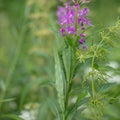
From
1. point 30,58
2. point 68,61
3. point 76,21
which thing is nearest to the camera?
point 76,21

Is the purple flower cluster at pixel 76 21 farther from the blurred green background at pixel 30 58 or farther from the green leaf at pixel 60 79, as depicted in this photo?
the blurred green background at pixel 30 58

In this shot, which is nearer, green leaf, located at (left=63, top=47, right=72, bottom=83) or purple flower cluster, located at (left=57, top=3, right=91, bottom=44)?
purple flower cluster, located at (left=57, top=3, right=91, bottom=44)

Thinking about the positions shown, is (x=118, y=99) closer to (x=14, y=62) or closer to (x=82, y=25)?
(x=82, y=25)

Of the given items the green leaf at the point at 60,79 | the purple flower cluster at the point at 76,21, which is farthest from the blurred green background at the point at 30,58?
the purple flower cluster at the point at 76,21

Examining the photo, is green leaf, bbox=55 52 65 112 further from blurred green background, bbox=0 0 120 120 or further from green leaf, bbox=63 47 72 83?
blurred green background, bbox=0 0 120 120

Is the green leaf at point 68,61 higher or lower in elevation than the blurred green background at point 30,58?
higher

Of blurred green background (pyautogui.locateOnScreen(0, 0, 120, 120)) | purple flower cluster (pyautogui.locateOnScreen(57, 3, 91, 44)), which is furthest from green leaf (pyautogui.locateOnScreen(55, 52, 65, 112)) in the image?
blurred green background (pyautogui.locateOnScreen(0, 0, 120, 120))

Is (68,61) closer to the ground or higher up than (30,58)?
higher up

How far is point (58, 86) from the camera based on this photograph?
89.4 inches

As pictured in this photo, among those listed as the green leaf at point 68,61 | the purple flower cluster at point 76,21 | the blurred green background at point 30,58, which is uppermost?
the purple flower cluster at point 76,21

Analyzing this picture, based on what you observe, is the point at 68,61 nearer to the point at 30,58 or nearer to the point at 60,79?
the point at 60,79

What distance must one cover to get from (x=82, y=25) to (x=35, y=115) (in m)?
1.33

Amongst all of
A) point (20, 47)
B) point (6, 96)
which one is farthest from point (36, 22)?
point (6, 96)

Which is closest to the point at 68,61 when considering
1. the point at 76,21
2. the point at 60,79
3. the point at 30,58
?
the point at 60,79
